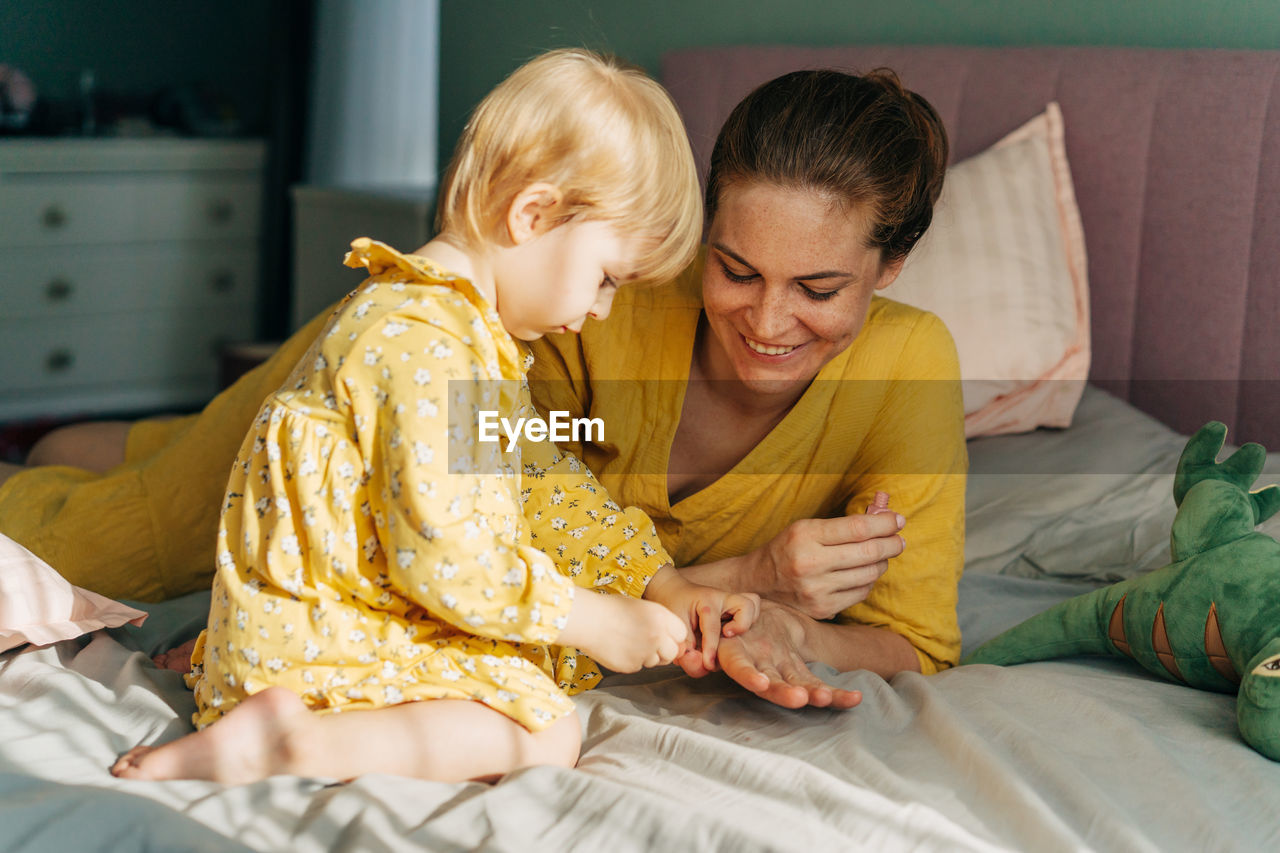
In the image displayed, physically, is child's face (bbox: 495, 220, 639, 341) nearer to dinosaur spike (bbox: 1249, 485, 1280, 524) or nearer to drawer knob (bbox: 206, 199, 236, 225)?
dinosaur spike (bbox: 1249, 485, 1280, 524)

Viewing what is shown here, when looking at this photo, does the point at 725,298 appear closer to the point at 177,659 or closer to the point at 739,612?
the point at 739,612

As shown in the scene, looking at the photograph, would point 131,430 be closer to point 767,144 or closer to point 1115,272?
point 767,144

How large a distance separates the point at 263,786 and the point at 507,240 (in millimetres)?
499

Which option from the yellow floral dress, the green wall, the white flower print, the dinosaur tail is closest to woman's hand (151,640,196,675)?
the yellow floral dress

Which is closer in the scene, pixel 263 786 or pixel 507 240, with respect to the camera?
pixel 263 786

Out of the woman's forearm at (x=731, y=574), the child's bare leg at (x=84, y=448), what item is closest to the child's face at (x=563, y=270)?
the woman's forearm at (x=731, y=574)

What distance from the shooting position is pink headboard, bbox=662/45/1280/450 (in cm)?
175

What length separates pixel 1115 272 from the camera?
188 centimetres

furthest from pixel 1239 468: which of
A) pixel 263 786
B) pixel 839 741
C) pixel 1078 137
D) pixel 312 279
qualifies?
pixel 312 279

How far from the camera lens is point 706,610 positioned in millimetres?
1133

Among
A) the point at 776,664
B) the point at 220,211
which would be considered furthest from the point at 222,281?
the point at 776,664

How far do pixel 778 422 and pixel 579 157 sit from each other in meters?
0.45

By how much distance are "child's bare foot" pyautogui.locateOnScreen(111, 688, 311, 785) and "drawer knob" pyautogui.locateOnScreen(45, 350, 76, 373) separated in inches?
108

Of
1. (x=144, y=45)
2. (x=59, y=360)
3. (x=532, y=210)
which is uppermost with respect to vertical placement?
(x=144, y=45)
